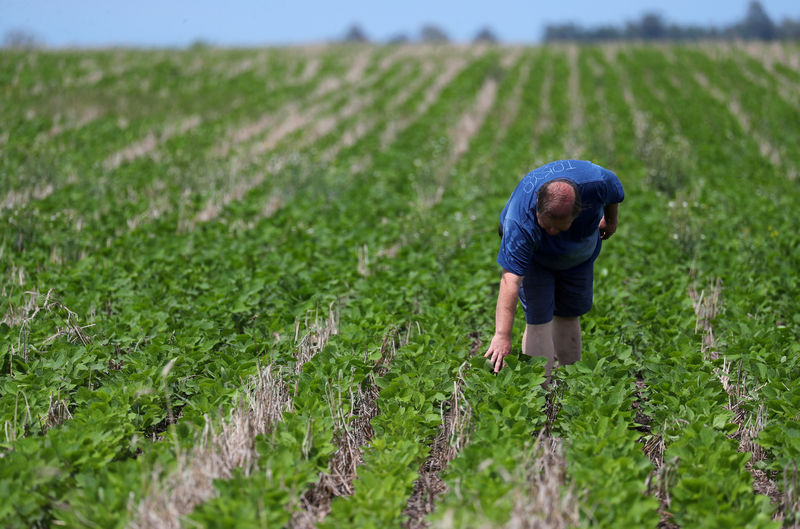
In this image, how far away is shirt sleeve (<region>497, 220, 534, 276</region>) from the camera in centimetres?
329

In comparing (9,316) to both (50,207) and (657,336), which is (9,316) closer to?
(50,207)

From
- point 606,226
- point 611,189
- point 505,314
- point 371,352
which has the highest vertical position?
point 611,189

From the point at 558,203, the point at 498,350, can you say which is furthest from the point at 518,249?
the point at 498,350

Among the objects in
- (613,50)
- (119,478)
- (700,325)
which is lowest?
(700,325)

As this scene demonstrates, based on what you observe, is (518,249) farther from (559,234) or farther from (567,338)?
(567,338)

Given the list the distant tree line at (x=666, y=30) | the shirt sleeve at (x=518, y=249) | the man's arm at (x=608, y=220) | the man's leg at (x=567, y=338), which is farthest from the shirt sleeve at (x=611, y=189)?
the distant tree line at (x=666, y=30)

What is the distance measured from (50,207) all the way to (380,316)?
512 centimetres

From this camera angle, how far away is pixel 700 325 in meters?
4.75

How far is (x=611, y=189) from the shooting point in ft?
11.4

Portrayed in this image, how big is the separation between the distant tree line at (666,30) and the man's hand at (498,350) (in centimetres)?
7785

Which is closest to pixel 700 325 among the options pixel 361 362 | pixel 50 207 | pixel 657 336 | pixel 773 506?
pixel 657 336

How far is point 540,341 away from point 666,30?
10326 centimetres

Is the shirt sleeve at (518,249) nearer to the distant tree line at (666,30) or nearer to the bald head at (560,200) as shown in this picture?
the bald head at (560,200)

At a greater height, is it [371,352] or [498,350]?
[498,350]
